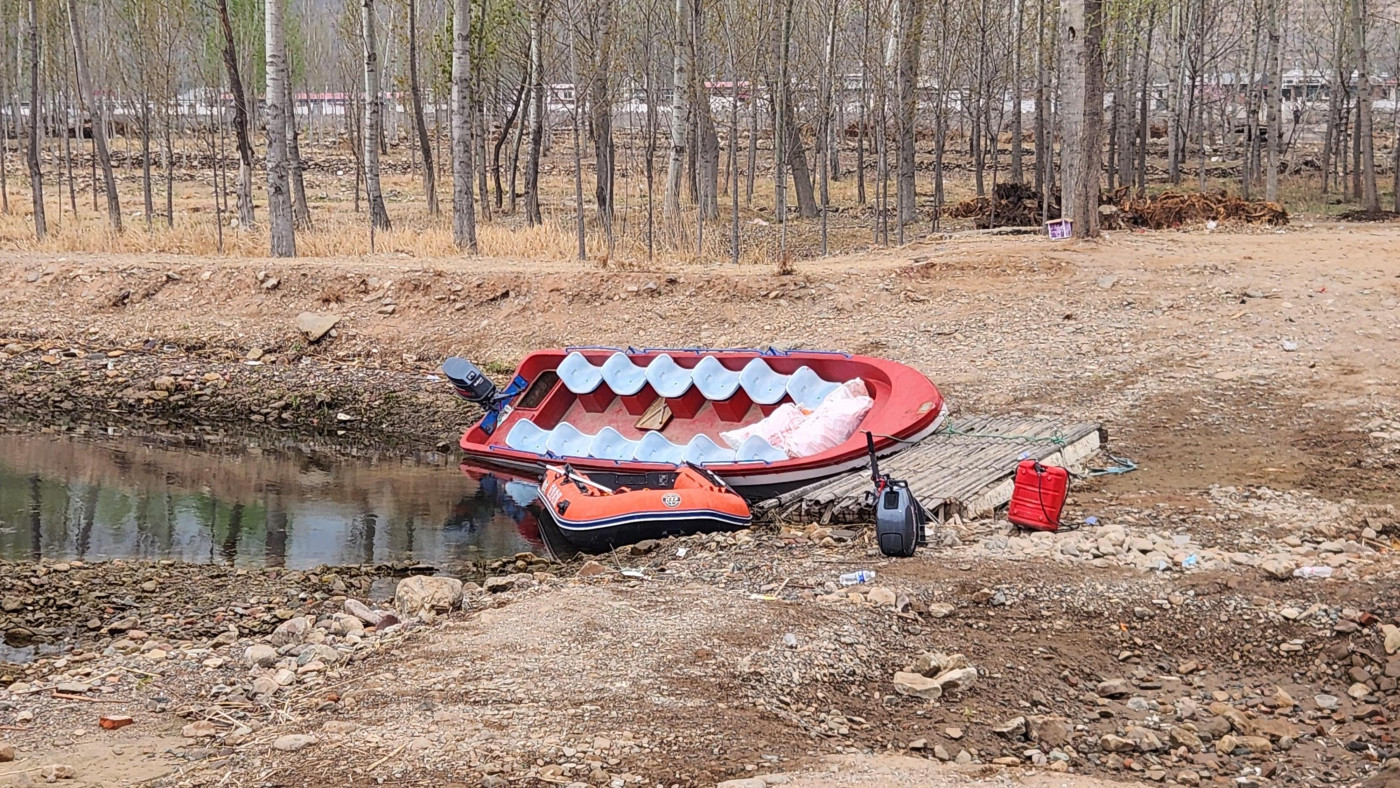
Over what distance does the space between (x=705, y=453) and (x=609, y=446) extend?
1.12m

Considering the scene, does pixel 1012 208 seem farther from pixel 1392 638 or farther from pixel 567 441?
pixel 1392 638

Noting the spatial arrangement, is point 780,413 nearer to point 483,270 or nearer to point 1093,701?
point 1093,701

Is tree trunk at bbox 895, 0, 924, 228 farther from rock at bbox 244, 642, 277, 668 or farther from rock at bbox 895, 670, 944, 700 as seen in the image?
rock at bbox 244, 642, 277, 668

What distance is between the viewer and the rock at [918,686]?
5.40 meters

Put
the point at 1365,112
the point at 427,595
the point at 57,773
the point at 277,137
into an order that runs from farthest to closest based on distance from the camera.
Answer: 1. the point at 1365,112
2. the point at 277,137
3. the point at 427,595
4. the point at 57,773

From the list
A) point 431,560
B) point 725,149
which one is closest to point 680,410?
point 431,560

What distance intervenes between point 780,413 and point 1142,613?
15.8 feet

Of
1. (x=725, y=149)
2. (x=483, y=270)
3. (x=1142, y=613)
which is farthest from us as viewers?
(x=725, y=149)

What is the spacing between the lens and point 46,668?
251 inches

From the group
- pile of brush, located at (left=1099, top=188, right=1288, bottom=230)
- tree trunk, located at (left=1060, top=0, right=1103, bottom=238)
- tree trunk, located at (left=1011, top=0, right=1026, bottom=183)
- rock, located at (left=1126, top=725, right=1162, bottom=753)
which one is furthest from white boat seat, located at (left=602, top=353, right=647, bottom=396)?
tree trunk, located at (left=1011, top=0, right=1026, bottom=183)

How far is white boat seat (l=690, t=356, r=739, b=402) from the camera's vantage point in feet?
37.6

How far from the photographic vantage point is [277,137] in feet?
57.0

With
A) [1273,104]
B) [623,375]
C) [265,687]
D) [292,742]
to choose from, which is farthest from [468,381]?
[1273,104]

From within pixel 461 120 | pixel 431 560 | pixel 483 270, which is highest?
pixel 461 120
